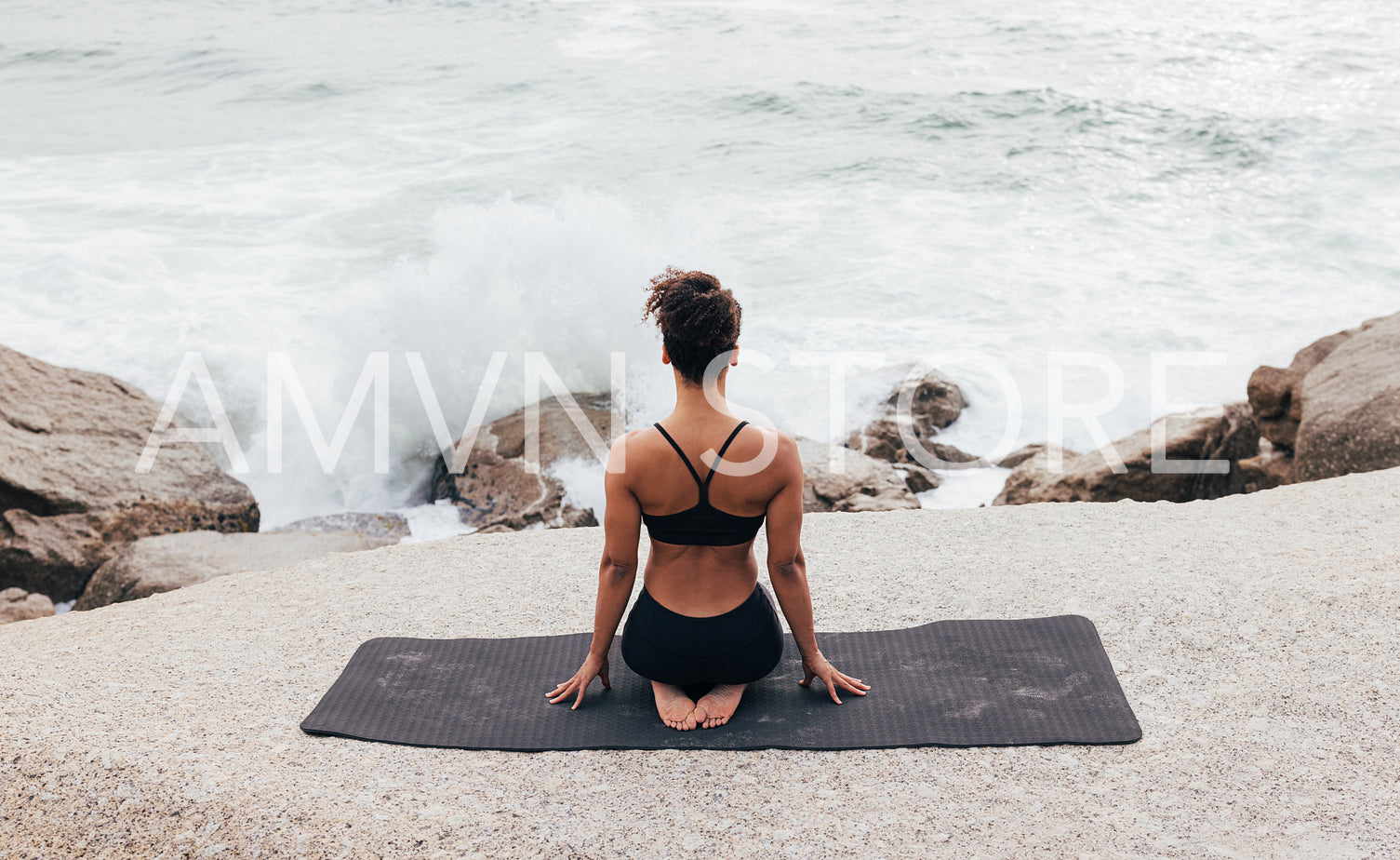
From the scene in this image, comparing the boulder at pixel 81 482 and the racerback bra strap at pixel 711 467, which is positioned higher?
the racerback bra strap at pixel 711 467

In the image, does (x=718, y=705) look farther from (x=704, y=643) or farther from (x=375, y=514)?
(x=375, y=514)

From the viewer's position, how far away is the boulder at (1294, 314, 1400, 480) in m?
5.52

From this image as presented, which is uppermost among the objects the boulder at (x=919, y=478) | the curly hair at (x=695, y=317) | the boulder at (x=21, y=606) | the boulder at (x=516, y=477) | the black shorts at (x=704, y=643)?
the curly hair at (x=695, y=317)

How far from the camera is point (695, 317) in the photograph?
2.80 m

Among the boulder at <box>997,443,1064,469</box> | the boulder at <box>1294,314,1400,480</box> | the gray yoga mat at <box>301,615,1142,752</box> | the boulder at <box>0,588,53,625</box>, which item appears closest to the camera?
the gray yoga mat at <box>301,615,1142,752</box>

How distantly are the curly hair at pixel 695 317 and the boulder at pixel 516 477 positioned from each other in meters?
4.03

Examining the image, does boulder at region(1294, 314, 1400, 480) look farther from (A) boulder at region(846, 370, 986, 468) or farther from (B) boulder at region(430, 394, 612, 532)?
(B) boulder at region(430, 394, 612, 532)

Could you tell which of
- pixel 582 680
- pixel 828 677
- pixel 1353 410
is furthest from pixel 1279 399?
pixel 582 680

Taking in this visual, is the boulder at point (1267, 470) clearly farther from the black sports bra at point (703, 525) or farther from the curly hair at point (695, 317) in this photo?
the curly hair at point (695, 317)

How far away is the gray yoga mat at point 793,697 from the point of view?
10.1ft

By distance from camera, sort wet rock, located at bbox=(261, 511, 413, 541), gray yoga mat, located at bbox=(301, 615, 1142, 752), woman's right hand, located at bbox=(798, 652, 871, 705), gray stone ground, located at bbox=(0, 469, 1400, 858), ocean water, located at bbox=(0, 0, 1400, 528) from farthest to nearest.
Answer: ocean water, located at bbox=(0, 0, 1400, 528), wet rock, located at bbox=(261, 511, 413, 541), woman's right hand, located at bbox=(798, 652, 871, 705), gray yoga mat, located at bbox=(301, 615, 1142, 752), gray stone ground, located at bbox=(0, 469, 1400, 858)

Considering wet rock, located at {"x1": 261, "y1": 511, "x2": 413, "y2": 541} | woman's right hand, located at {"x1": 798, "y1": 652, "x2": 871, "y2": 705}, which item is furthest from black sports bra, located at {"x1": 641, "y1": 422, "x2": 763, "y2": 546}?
wet rock, located at {"x1": 261, "y1": 511, "x2": 413, "y2": 541}

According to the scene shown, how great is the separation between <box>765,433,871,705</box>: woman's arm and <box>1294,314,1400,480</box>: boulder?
167 inches

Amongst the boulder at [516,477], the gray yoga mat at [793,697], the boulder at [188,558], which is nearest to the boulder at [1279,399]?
the gray yoga mat at [793,697]
